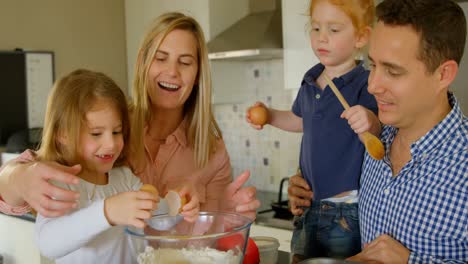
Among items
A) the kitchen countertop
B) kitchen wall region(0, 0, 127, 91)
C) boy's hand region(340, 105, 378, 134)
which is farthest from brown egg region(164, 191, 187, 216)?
kitchen wall region(0, 0, 127, 91)

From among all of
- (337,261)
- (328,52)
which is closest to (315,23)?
(328,52)

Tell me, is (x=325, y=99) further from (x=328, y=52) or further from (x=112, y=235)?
(x=112, y=235)

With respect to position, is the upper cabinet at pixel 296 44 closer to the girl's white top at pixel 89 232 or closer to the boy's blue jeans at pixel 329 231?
the boy's blue jeans at pixel 329 231

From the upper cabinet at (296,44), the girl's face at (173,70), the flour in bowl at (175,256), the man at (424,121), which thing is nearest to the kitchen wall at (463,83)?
the upper cabinet at (296,44)

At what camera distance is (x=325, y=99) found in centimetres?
144

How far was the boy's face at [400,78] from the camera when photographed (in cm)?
103

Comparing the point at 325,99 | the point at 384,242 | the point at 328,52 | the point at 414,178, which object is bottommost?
the point at 384,242

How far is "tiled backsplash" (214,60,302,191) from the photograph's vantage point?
2.90 meters

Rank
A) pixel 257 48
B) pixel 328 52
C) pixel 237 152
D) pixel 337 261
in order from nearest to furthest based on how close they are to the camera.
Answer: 1. pixel 337 261
2. pixel 328 52
3. pixel 257 48
4. pixel 237 152

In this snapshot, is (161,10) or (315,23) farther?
(161,10)

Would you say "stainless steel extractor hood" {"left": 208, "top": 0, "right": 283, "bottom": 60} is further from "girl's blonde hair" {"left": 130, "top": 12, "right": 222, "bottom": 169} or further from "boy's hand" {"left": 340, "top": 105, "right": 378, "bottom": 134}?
"boy's hand" {"left": 340, "top": 105, "right": 378, "bottom": 134}

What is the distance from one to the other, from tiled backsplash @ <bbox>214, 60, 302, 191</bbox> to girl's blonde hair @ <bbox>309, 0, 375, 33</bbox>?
145cm

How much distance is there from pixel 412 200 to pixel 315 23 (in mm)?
538

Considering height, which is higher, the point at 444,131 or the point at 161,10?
the point at 161,10
